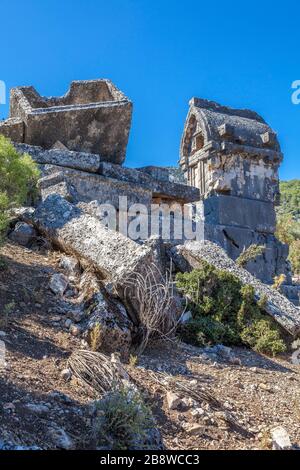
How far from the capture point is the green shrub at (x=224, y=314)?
499cm

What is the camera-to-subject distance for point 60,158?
276 inches

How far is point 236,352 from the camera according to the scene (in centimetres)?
494

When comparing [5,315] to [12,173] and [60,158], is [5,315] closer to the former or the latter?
[12,173]

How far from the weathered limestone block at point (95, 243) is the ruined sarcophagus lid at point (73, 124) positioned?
1918mm

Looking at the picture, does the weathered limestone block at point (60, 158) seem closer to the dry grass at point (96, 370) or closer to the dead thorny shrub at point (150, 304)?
the dead thorny shrub at point (150, 304)

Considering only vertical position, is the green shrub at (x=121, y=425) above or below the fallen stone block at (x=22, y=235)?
below

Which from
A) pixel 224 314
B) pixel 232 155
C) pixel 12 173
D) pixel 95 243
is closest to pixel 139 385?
pixel 95 243

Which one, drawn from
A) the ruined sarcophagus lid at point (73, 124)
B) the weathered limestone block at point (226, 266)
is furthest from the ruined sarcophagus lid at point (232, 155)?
the weathered limestone block at point (226, 266)

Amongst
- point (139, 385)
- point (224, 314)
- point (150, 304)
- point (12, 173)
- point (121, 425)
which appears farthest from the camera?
point (224, 314)

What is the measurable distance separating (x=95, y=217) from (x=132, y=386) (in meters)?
2.93

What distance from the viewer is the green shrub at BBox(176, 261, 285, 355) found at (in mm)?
4988

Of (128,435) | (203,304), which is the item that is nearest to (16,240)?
(203,304)

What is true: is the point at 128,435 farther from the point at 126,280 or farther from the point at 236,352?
the point at 236,352

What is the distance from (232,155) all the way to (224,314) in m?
4.59
